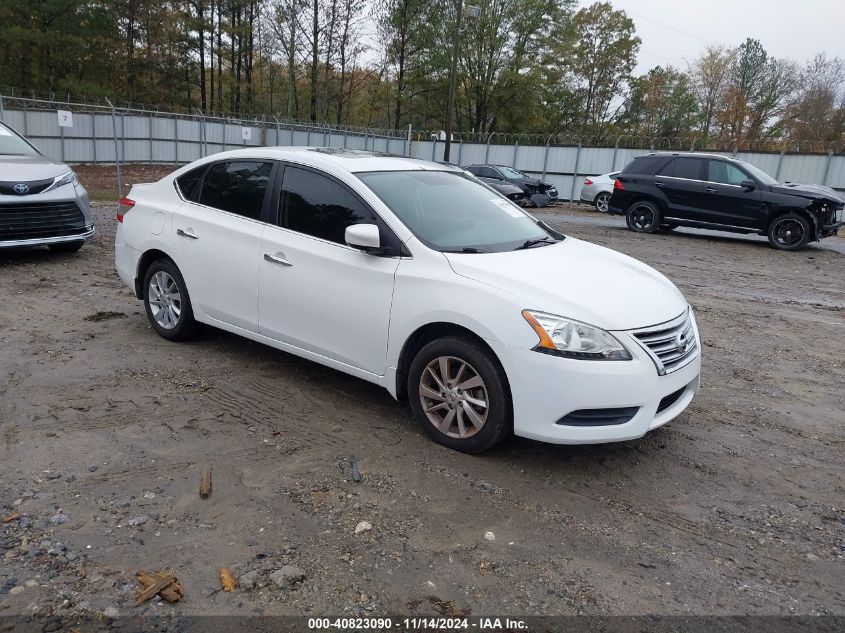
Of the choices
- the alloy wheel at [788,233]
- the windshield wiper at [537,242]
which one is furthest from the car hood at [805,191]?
the windshield wiper at [537,242]

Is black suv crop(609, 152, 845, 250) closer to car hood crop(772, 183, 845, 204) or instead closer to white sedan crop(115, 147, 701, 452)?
car hood crop(772, 183, 845, 204)

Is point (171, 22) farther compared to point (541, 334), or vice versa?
point (171, 22)

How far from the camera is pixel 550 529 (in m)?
3.20

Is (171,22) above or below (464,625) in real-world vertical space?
above

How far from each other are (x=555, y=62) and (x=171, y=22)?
25.2 m

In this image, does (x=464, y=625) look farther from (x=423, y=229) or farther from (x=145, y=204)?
(x=145, y=204)

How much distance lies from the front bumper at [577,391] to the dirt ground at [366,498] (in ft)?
1.10

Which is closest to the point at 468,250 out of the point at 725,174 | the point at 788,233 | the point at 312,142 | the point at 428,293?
the point at 428,293

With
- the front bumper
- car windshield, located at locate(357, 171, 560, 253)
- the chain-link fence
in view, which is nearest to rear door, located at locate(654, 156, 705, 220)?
A: the chain-link fence

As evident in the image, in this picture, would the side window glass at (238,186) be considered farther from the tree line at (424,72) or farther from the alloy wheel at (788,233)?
the tree line at (424,72)

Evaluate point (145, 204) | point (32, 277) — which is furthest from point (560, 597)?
point (32, 277)

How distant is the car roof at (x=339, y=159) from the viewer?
15.2 ft

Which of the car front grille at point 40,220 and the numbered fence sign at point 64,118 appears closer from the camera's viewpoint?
the car front grille at point 40,220

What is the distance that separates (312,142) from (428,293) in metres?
30.9
